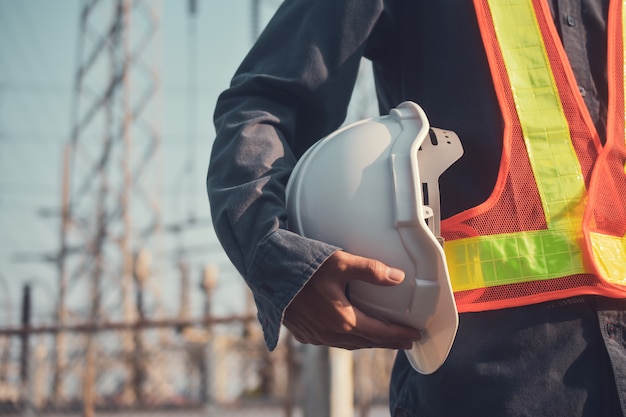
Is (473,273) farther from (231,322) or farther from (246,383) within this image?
(246,383)

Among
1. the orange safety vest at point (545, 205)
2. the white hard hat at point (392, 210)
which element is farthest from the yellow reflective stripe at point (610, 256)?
the white hard hat at point (392, 210)

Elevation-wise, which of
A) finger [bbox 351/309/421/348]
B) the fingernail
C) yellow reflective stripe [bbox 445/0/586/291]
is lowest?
finger [bbox 351/309/421/348]

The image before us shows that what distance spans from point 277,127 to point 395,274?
402 millimetres

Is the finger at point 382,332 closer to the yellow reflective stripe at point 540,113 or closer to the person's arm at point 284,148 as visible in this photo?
the person's arm at point 284,148

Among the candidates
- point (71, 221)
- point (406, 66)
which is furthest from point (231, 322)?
point (71, 221)

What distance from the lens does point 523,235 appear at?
137 centimetres

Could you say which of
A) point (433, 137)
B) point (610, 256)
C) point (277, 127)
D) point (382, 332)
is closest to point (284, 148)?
point (277, 127)

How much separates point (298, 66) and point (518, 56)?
1.33 feet

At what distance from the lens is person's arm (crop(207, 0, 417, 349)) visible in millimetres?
1246

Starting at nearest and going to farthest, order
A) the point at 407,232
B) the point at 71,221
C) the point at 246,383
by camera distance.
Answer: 1. the point at 407,232
2. the point at 246,383
3. the point at 71,221

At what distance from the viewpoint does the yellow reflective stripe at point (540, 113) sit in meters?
1.38

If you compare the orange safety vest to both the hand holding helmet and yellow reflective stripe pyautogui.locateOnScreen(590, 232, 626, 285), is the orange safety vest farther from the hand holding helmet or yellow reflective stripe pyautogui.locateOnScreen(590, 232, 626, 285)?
the hand holding helmet

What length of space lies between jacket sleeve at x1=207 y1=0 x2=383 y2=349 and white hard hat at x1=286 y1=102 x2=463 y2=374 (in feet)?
0.25

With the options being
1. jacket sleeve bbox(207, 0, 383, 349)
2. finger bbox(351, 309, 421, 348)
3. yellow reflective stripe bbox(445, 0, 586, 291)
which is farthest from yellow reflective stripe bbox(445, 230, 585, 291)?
jacket sleeve bbox(207, 0, 383, 349)
